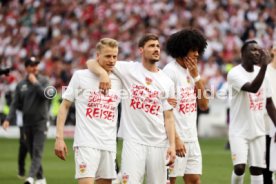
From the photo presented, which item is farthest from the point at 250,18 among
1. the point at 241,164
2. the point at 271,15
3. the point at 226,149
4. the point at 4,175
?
the point at 241,164

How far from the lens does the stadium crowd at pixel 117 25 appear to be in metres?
33.2

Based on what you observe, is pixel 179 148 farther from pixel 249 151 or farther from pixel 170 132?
pixel 249 151

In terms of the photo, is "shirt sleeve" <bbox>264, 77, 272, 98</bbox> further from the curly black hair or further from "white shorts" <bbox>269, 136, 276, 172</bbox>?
the curly black hair

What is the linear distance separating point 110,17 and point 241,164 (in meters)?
22.2

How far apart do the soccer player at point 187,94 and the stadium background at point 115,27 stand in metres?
18.7

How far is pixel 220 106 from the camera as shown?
2977 cm

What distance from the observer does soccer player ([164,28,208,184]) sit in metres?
12.0

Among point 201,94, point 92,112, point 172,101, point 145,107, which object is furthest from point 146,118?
point 201,94

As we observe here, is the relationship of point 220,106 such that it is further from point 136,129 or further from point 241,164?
point 136,129

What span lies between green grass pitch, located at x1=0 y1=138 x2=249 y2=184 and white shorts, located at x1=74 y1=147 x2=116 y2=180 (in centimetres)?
537

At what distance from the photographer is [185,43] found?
12164 millimetres

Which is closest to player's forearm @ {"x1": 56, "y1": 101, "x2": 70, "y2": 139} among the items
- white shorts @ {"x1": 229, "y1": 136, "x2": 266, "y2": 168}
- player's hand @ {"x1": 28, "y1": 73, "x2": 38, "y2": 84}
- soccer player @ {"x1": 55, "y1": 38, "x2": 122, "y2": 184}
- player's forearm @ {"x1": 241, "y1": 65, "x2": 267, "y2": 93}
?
soccer player @ {"x1": 55, "y1": 38, "x2": 122, "y2": 184}

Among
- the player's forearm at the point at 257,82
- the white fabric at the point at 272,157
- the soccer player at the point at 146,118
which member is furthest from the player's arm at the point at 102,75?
the white fabric at the point at 272,157

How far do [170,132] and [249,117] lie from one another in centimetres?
264
